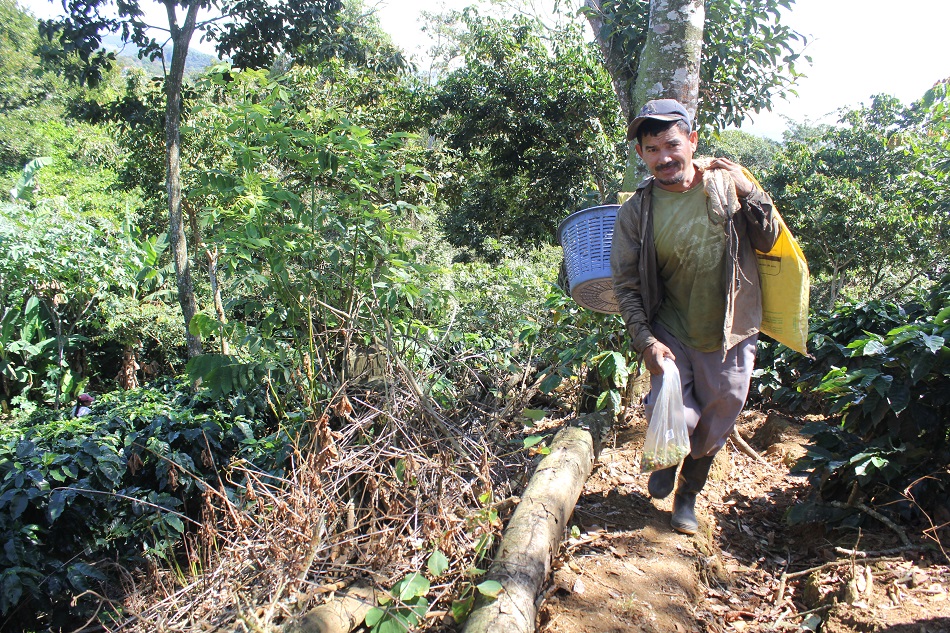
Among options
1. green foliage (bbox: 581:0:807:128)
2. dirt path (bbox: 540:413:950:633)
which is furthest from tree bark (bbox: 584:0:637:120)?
dirt path (bbox: 540:413:950:633)

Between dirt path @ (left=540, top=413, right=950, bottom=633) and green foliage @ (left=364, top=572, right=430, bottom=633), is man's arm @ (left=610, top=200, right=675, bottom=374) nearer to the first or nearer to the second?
dirt path @ (left=540, top=413, right=950, bottom=633)

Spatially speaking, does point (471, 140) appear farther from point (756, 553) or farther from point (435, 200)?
point (756, 553)

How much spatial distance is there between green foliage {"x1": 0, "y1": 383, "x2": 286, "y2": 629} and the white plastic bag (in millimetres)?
2137

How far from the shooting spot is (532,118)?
9734mm

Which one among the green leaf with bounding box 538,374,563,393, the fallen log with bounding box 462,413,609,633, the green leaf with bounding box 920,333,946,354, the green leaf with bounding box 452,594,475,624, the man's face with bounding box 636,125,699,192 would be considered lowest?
the green leaf with bounding box 452,594,475,624

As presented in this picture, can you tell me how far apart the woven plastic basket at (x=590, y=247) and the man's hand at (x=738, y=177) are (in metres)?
0.50

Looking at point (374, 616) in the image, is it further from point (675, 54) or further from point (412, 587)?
point (675, 54)

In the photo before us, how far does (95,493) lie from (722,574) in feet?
11.9

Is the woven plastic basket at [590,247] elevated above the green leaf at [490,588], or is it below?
above

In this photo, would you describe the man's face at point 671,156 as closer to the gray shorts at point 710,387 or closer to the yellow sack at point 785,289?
the yellow sack at point 785,289

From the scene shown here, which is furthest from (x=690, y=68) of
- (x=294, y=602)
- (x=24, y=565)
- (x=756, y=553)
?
(x=24, y=565)

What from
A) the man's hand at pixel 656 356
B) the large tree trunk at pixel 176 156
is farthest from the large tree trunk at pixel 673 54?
the large tree trunk at pixel 176 156

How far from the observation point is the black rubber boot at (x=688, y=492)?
274cm

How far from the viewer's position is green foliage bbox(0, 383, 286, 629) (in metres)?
3.62
